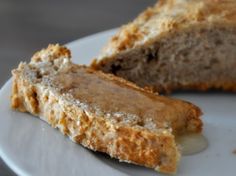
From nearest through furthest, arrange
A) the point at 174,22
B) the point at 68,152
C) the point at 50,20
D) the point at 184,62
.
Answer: the point at 68,152 → the point at 174,22 → the point at 184,62 → the point at 50,20

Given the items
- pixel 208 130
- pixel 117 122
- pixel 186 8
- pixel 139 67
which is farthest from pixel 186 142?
pixel 186 8

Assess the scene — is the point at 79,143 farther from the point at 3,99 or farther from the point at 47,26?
the point at 47,26

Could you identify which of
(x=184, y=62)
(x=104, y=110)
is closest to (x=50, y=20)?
(x=184, y=62)

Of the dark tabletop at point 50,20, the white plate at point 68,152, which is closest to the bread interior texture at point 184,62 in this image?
A: the white plate at point 68,152

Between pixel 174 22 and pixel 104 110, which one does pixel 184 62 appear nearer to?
pixel 174 22

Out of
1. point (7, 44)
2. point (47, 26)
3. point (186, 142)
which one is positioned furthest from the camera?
point (47, 26)

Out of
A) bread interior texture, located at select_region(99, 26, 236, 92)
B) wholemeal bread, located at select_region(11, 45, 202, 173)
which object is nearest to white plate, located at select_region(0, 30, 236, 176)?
wholemeal bread, located at select_region(11, 45, 202, 173)
